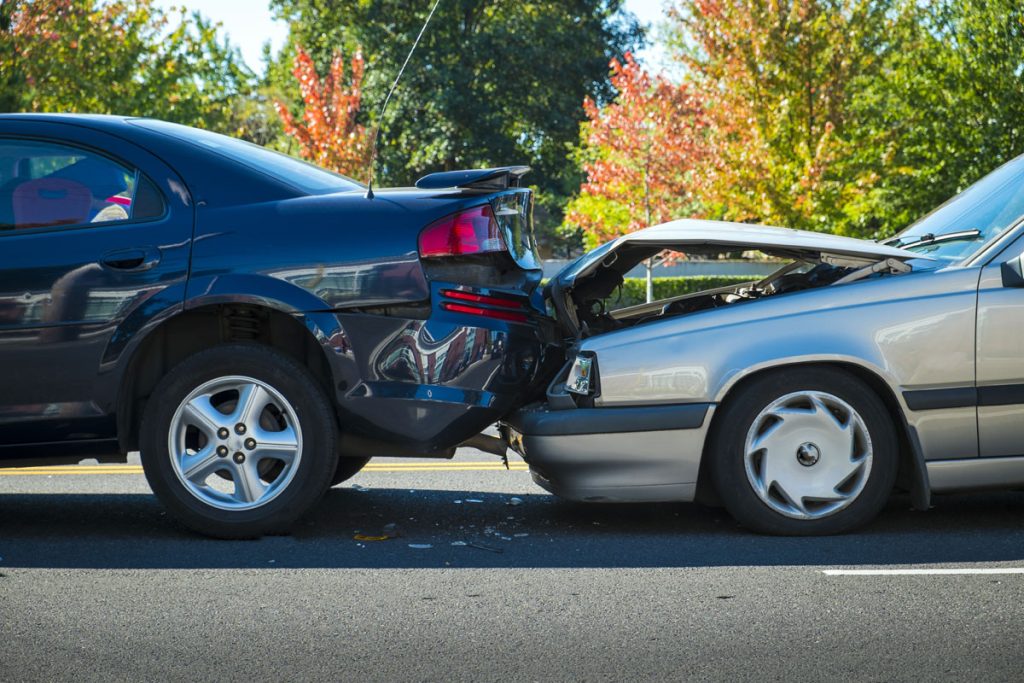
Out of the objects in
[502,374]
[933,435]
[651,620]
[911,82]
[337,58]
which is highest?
[337,58]

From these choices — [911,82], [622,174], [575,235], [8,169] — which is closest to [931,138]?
[911,82]

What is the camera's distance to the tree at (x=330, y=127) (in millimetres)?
30531

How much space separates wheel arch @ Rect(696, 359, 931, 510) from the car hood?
0.46 meters

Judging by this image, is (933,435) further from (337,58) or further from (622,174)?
(337,58)

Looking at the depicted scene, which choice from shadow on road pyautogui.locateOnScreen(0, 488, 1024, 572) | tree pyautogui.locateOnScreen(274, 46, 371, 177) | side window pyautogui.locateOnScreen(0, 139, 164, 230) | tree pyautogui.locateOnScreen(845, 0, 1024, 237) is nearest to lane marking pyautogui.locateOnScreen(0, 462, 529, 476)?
shadow on road pyautogui.locateOnScreen(0, 488, 1024, 572)

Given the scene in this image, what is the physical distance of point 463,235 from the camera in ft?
16.5

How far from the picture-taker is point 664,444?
494 centimetres

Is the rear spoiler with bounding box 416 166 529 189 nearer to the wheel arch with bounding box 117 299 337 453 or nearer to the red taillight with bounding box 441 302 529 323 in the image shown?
the red taillight with bounding box 441 302 529 323

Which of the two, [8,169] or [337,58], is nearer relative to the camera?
[8,169]

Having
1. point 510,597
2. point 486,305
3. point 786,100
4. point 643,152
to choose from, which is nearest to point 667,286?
point 643,152

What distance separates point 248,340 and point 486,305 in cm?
100

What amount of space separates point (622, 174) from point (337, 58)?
9.88 meters

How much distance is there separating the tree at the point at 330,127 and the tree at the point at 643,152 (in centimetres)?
589

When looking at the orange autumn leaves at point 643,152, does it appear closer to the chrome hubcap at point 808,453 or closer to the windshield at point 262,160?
the windshield at point 262,160
